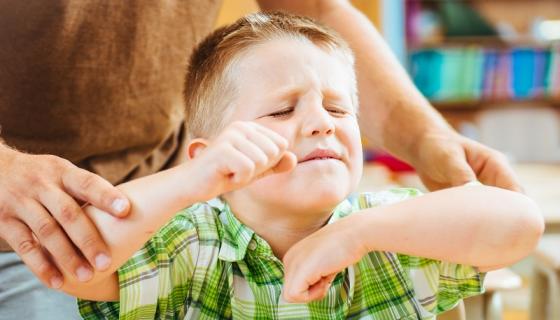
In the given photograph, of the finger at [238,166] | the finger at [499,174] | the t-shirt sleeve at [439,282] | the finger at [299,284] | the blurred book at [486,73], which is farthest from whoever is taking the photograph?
the blurred book at [486,73]

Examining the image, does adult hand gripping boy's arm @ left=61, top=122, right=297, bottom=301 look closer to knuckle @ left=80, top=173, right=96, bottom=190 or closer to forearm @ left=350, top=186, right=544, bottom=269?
knuckle @ left=80, top=173, right=96, bottom=190

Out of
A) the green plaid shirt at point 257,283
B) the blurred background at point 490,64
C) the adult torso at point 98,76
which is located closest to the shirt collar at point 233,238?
the green plaid shirt at point 257,283

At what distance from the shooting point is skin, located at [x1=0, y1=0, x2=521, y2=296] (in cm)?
74

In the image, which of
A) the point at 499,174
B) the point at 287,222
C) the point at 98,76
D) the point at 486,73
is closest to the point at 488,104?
the point at 486,73

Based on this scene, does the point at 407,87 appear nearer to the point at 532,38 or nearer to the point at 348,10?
the point at 348,10

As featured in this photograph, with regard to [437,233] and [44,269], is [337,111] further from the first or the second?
[44,269]

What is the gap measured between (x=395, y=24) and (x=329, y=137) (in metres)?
3.62

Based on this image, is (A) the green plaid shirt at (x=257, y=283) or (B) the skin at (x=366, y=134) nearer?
(B) the skin at (x=366, y=134)

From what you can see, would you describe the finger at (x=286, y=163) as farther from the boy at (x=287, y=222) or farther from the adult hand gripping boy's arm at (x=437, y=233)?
the adult hand gripping boy's arm at (x=437, y=233)

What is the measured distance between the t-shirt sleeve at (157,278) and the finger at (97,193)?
16 cm

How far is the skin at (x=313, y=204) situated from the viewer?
75cm

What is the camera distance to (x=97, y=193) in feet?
2.41

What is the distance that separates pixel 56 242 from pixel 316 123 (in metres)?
0.34

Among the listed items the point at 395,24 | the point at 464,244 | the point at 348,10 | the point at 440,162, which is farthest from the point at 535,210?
the point at 395,24
